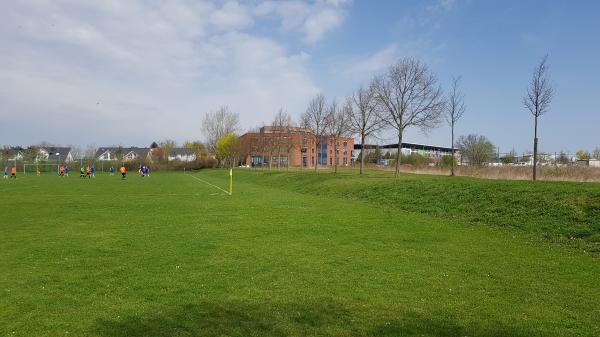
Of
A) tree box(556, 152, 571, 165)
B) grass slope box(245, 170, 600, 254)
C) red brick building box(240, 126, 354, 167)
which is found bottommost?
grass slope box(245, 170, 600, 254)

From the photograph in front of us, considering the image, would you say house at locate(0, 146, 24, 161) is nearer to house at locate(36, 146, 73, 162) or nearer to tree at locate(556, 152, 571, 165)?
house at locate(36, 146, 73, 162)

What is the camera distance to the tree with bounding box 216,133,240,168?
3478 inches

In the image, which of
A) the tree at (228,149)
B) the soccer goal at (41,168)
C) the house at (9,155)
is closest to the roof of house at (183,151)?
the house at (9,155)

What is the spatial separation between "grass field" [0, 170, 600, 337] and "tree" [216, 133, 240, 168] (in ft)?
236

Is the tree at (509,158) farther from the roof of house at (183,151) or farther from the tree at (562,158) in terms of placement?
the roof of house at (183,151)

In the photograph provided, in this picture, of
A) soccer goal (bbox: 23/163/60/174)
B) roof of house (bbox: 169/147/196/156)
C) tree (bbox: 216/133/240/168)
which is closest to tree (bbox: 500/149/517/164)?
tree (bbox: 216/133/240/168)

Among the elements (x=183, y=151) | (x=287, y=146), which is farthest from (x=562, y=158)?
(x=183, y=151)

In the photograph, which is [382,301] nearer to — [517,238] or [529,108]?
[517,238]

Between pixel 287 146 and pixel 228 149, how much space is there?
65.2 feet

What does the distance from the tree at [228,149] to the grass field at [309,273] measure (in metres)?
72.0

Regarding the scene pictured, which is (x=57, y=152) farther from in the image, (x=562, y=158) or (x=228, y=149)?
(x=562, y=158)

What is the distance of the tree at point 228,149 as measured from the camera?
3478 inches

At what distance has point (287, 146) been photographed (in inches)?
2913

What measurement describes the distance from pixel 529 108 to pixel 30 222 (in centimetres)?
2495
